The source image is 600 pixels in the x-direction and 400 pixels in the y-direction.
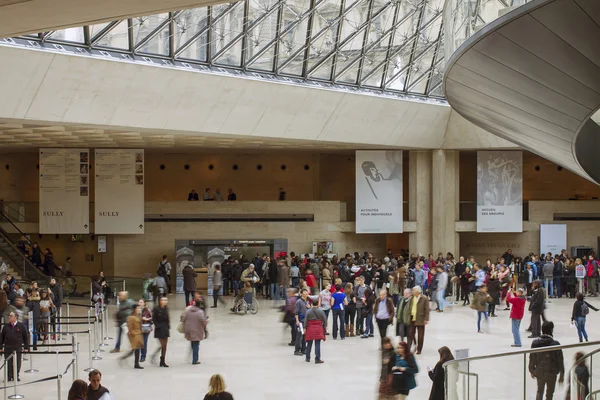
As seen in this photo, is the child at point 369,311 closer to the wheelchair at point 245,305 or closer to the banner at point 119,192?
the wheelchair at point 245,305

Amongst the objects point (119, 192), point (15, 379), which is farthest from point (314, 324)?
point (119, 192)

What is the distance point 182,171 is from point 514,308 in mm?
23953

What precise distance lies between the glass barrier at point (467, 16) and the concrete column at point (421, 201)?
65.5ft

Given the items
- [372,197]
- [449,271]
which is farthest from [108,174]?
[449,271]

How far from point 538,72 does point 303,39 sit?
17.3 m

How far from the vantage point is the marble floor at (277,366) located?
13289 millimetres

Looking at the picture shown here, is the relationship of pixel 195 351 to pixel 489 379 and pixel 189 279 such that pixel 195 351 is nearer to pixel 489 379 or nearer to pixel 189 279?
pixel 489 379

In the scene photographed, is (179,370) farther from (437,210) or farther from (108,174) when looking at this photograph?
(437,210)

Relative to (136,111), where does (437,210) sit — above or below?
below

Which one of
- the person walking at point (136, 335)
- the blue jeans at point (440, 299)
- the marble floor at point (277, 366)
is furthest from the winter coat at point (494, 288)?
the person walking at point (136, 335)

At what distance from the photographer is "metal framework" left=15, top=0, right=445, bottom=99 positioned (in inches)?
939

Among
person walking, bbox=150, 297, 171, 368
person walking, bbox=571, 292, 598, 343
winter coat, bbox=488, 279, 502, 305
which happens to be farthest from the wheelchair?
person walking, bbox=571, 292, 598, 343

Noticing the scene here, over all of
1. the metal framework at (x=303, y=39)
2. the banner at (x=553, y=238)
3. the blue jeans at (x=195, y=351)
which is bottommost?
the blue jeans at (x=195, y=351)

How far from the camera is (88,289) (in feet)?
88.5
